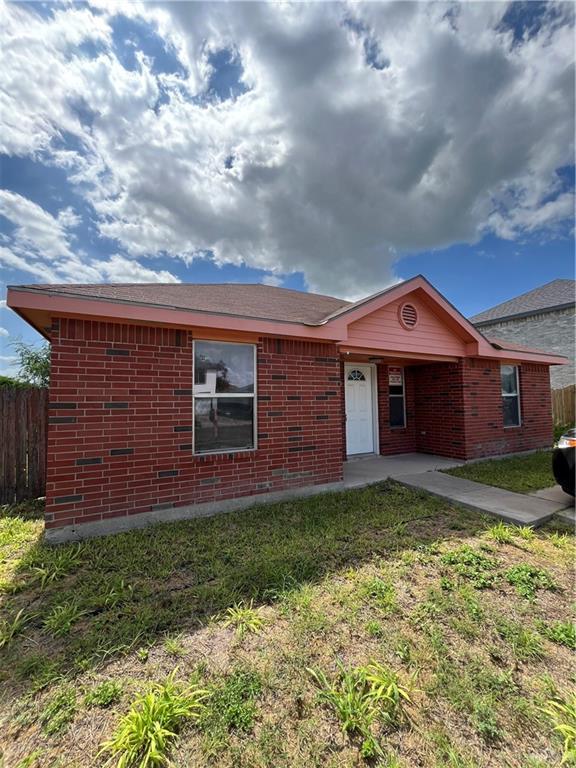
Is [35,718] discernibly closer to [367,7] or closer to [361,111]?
[367,7]

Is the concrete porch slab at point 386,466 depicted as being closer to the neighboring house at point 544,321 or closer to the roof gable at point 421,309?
the roof gable at point 421,309

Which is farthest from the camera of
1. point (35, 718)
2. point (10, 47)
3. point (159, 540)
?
point (10, 47)

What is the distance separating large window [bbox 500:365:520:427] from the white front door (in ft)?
12.9

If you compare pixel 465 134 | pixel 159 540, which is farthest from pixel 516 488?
pixel 465 134

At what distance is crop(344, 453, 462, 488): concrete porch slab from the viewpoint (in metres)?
6.52

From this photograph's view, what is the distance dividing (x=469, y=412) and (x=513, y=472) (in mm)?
1708

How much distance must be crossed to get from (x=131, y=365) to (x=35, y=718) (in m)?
3.47

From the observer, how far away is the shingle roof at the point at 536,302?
628 inches

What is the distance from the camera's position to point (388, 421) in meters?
9.12

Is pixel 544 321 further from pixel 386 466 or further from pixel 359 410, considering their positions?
pixel 386 466

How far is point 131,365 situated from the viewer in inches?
174

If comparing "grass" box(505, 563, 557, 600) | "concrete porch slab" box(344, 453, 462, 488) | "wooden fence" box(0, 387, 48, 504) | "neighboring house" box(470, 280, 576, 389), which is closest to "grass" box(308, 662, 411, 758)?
"grass" box(505, 563, 557, 600)

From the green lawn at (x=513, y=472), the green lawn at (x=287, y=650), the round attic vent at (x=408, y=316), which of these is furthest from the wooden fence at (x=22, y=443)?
the green lawn at (x=513, y=472)

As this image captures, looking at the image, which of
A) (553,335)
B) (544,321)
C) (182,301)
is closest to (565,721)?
(182,301)
